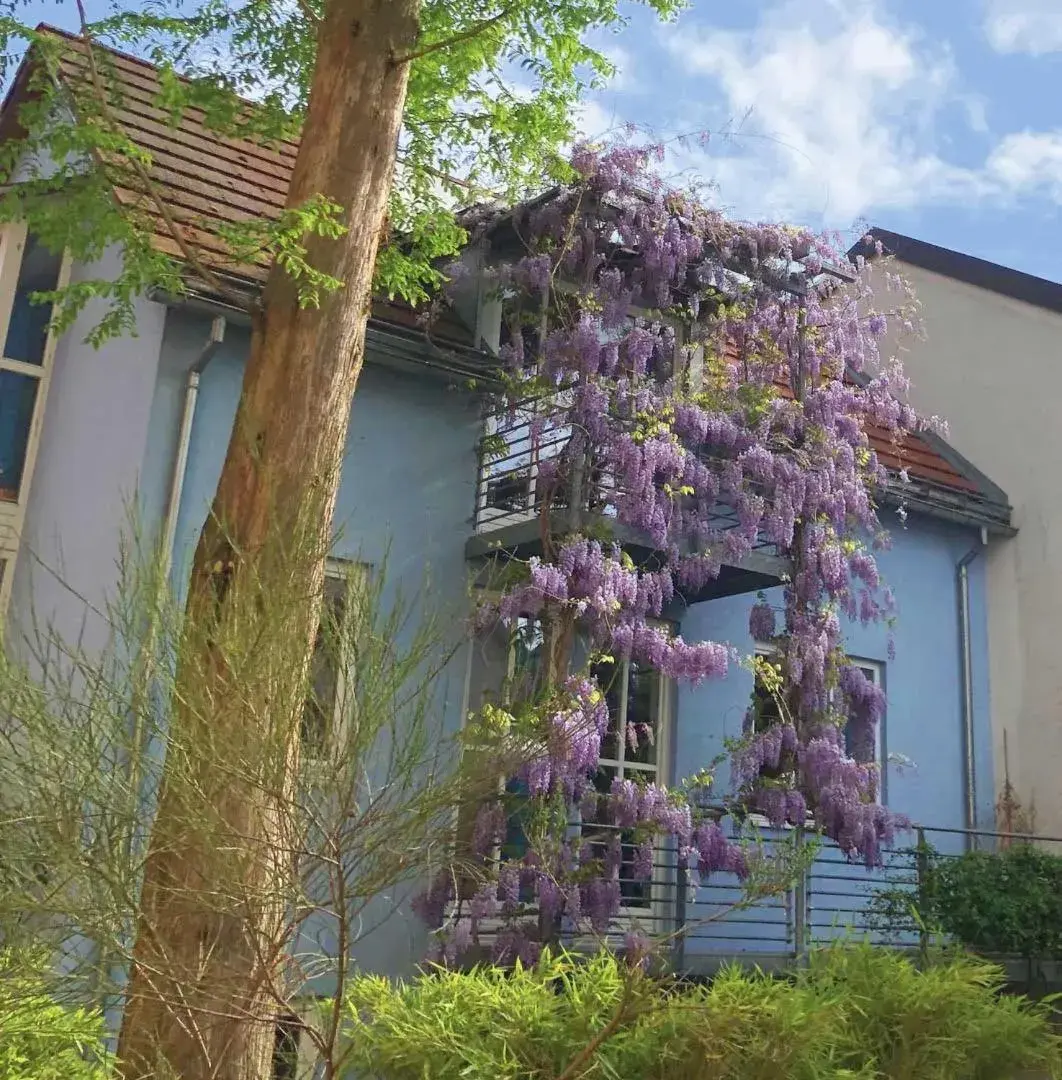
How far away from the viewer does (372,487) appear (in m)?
9.94

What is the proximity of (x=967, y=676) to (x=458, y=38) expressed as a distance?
369 inches

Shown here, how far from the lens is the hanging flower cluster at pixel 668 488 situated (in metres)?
9.01

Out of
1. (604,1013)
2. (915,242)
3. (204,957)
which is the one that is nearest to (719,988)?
(604,1013)

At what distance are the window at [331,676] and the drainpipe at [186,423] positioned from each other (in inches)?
181

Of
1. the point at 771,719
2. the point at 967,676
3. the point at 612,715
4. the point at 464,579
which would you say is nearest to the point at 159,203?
the point at 464,579

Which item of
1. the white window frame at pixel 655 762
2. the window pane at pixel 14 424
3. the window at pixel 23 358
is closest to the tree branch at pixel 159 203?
the window at pixel 23 358

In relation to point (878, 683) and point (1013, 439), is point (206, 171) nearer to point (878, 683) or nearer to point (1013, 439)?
point (878, 683)

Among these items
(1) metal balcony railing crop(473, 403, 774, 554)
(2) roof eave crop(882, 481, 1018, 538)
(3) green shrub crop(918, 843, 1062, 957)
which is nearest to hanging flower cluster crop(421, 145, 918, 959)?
(1) metal balcony railing crop(473, 403, 774, 554)

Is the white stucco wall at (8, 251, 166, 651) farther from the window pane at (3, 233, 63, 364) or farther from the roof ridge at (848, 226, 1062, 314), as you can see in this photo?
the roof ridge at (848, 226, 1062, 314)

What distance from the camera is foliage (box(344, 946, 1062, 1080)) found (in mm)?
4965

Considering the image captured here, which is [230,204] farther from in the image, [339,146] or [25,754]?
[25,754]

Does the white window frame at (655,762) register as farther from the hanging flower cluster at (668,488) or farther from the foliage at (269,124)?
the foliage at (269,124)

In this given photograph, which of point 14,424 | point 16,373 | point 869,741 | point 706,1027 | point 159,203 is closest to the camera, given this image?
point 706,1027

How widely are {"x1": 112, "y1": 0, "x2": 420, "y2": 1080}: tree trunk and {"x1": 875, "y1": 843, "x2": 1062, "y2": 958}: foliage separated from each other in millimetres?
7235
